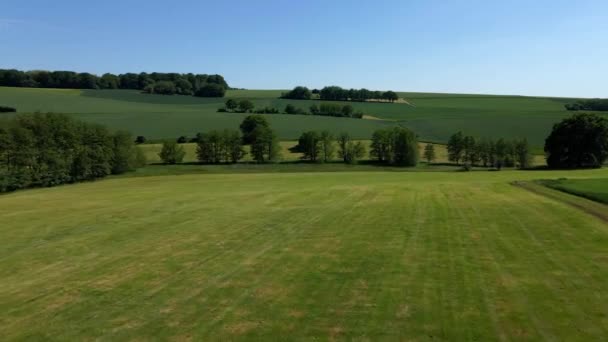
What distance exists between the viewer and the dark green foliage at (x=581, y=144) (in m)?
72.2

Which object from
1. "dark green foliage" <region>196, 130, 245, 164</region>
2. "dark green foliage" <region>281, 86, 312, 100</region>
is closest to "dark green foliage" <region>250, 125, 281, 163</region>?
"dark green foliage" <region>196, 130, 245, 164</region>

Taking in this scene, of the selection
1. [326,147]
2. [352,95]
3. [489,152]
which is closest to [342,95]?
[352,95]

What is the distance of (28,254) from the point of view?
62.7ft

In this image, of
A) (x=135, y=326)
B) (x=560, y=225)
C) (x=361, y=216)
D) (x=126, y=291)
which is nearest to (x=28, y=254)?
(x=126, y=291)

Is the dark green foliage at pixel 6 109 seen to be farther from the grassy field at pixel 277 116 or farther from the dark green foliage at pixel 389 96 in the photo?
the dark green foliage at pixel 389 96

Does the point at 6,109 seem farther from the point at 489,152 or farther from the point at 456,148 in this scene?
the point at 489,152

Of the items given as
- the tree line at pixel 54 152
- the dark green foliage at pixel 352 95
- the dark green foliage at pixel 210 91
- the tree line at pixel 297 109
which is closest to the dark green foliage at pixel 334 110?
the tree line at pixel 297 109

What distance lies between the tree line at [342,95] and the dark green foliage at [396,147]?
86.0 m

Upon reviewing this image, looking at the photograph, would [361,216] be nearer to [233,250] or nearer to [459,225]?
[459,225]

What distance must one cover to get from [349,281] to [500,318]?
4537 mm

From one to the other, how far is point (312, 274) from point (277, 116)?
Result: 114883 millimetres

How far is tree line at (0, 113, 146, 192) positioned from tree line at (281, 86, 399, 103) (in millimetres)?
110582

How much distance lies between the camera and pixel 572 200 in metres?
28.9

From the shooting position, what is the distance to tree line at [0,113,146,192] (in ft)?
173
